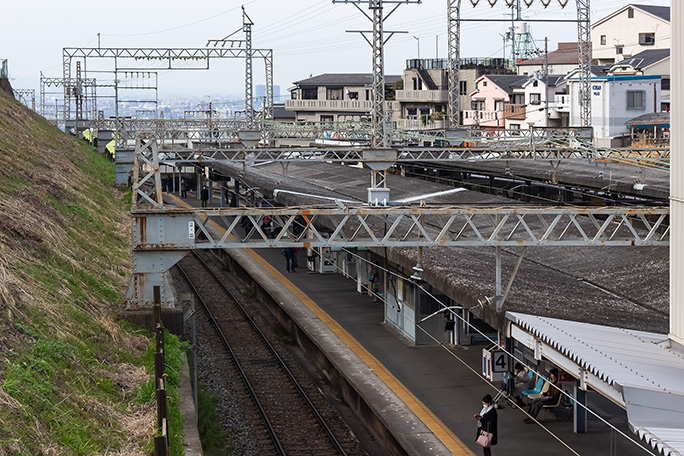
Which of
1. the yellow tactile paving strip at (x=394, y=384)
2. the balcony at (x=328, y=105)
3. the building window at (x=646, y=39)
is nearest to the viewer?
the yellow tactile paving strip at (x=394, y=384)

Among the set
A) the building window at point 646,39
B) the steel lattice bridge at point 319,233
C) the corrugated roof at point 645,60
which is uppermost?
the building window at point 646,39

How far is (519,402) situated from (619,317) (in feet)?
6.82

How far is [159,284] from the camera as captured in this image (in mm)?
14711

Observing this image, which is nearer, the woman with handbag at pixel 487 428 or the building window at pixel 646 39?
the woman with handbag at pixel 487 428

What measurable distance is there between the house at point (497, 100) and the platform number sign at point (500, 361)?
43065mm

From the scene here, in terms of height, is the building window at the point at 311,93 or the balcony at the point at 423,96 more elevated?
the building window at the point at 311,93

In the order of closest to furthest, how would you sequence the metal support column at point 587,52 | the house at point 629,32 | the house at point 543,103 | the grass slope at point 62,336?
the grass slope at point 62,336, the metal support column at point 587,52, the house at point 543,103, the house at point 629,32

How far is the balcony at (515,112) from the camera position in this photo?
5638 centimetres

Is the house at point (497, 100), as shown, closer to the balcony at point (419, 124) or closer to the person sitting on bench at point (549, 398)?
the balcony at point (419, 124)

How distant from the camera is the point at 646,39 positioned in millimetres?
61938

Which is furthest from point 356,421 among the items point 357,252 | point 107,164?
point 107,164

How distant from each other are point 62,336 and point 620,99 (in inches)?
1599

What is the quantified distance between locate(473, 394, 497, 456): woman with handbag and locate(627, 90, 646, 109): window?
39.3 m

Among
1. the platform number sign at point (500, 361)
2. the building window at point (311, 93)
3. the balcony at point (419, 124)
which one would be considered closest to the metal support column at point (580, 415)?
the platform number sign at point (500, 361)
